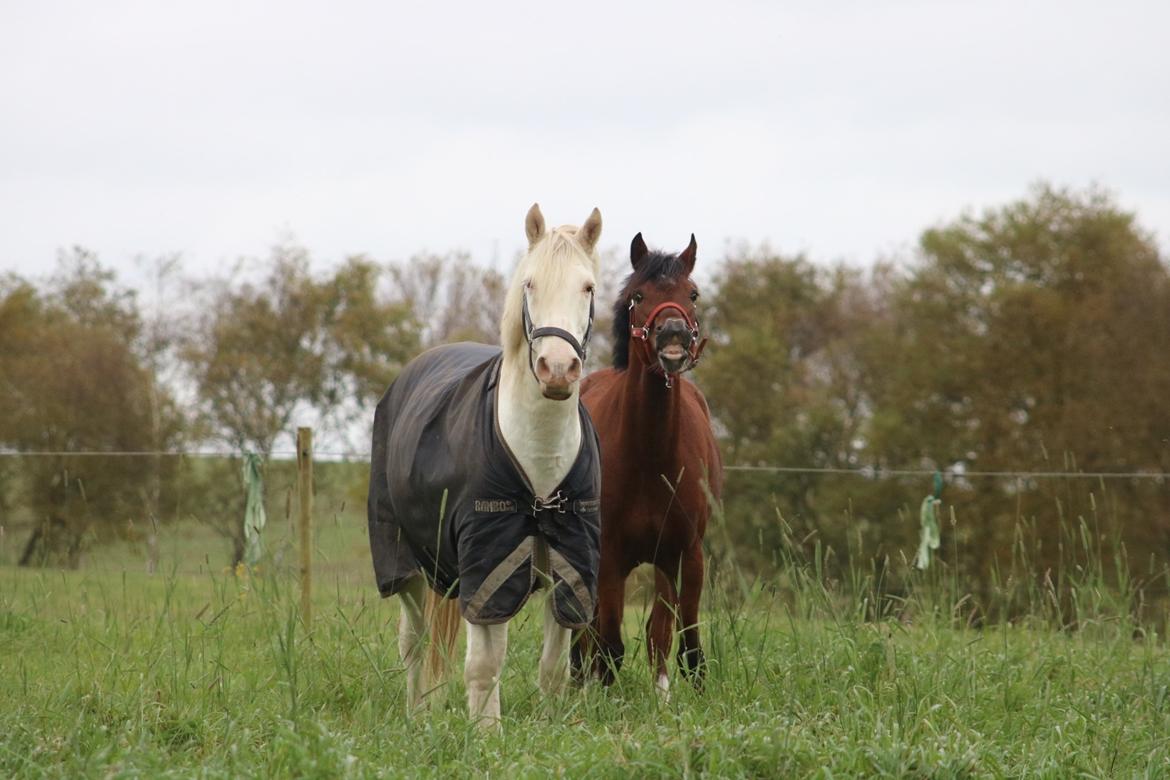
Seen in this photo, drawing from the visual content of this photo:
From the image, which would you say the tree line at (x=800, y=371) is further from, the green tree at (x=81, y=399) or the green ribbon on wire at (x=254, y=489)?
the green ribbon on wire at (x=254, y=489)

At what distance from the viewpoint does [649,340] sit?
5.71m

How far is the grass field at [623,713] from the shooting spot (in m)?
3.75

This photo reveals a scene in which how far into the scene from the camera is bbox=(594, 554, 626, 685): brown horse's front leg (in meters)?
5.67

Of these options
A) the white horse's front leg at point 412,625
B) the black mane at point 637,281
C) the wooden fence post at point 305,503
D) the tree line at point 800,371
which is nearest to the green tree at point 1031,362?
the tree line at point 800,371

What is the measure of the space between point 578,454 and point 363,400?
26664 mm

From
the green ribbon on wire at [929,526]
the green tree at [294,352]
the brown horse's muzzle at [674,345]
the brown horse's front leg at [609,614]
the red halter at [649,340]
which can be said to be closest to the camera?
the brown horse's muzzle at [674,345]

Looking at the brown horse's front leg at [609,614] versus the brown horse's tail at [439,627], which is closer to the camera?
the brown horse's tail at [439,627]

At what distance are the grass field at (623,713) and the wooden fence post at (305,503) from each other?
1.06 meters

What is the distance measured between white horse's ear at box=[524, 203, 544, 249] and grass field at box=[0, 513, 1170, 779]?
1487 millimetres

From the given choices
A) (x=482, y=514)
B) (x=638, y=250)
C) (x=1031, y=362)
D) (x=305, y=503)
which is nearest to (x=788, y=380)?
(x=1031, y=362)

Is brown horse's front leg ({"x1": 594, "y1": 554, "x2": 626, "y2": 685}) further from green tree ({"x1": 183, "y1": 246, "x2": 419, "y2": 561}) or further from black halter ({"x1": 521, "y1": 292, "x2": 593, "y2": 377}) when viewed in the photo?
green tree ({"x1": 183, "y1": 246, "x2": 419, "y2": 561})

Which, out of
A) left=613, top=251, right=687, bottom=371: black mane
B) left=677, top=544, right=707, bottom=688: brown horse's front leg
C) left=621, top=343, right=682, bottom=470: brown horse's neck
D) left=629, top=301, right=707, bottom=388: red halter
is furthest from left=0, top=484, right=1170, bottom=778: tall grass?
left=613, top=251, right=687, bottom=371: black mane

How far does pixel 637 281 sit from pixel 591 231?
1087mm

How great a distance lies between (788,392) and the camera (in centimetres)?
2994
